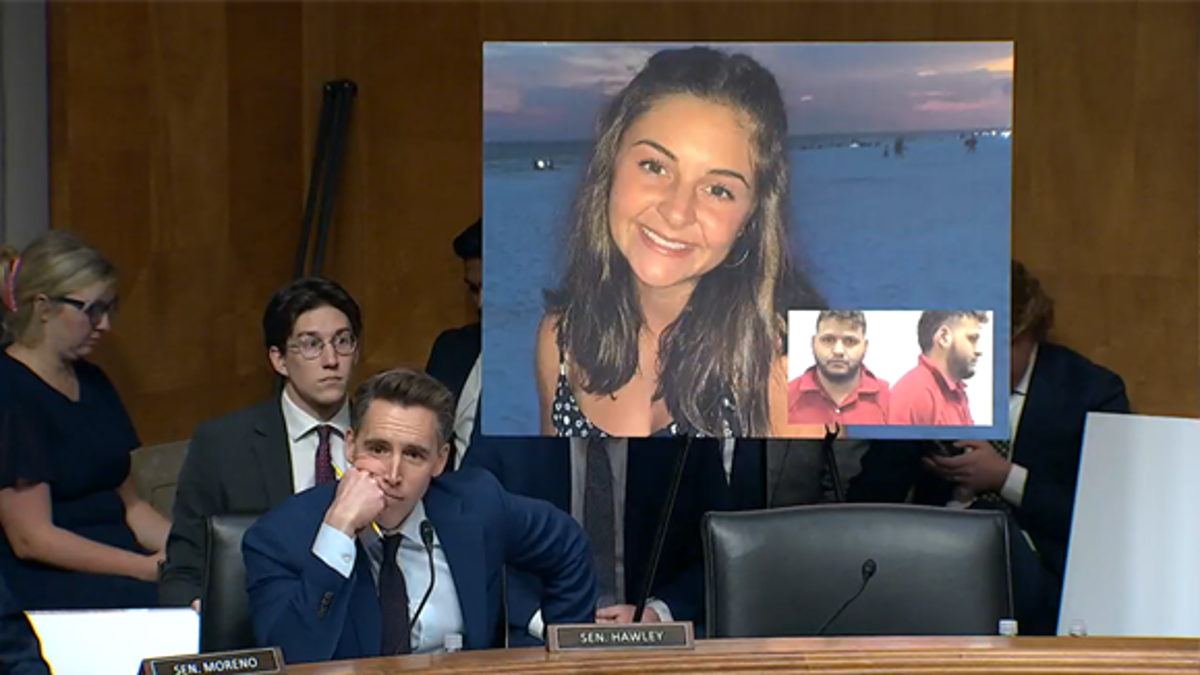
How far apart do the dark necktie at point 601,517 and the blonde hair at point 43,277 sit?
4.10ft

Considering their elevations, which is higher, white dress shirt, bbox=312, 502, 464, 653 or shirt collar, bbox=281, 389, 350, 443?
shirt collar, bbox=281, 389, 350, 443

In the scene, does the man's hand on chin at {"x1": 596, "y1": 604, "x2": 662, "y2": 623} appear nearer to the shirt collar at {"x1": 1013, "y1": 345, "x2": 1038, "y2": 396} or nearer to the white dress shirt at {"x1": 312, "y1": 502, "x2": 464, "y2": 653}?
the white dress shirt at {"x1": 312, "y1": 502, "x2": 464, "y2": 653}

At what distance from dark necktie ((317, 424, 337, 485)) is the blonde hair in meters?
0.81

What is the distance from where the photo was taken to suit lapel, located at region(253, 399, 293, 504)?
3959mm

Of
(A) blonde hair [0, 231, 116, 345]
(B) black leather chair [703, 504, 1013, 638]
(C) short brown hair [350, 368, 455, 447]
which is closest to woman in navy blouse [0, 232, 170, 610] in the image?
(A) blonde hair [0, 231, 116, 345]

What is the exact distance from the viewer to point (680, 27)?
579 centimetres

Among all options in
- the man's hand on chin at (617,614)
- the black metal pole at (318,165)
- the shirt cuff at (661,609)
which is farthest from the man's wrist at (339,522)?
the black metal pole at (318,165)

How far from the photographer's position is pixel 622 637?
94.8 inches

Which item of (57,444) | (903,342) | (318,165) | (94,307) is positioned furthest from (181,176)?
(903,342)

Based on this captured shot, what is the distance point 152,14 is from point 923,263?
7.95ft

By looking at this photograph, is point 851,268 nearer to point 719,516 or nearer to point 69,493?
point 719,516

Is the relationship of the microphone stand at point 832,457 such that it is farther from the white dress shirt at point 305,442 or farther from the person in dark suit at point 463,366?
the white dress shirt at point 305,442

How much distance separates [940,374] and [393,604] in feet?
5.35

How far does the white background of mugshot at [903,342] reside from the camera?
427cm
